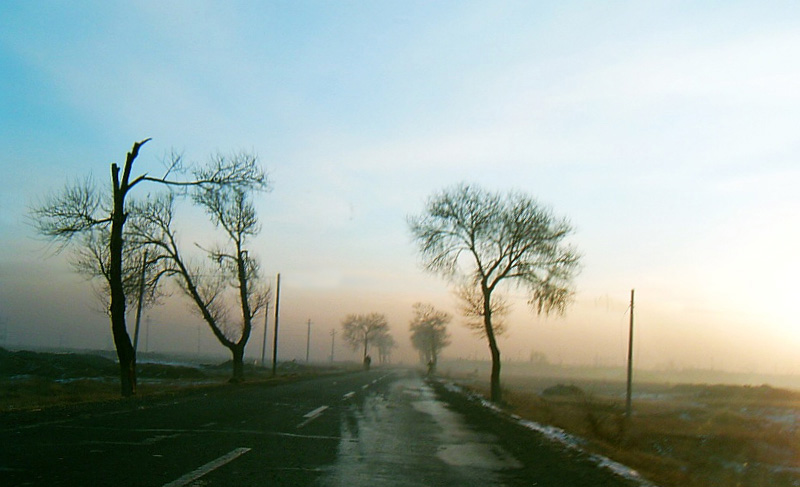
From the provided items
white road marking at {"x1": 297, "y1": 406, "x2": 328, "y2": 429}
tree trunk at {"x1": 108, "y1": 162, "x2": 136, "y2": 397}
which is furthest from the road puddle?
tree trunk at {"x1": 108, "y1": 162, "x2": 136, "y2": 397}

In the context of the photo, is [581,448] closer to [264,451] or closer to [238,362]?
[264,451]

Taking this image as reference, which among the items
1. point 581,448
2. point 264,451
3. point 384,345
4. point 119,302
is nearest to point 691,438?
point 581,448

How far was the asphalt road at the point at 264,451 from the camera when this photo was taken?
6609 millimetres

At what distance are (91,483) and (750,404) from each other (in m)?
60.5

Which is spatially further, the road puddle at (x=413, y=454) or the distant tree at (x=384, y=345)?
the distant tree at (x=384, y=345)

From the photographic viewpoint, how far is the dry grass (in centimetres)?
1115

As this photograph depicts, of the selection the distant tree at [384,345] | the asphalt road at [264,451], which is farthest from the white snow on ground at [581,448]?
the distant tree at [384,345]

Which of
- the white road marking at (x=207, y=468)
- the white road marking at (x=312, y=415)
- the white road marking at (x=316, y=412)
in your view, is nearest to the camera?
the white road marking at (x=207, y=468)

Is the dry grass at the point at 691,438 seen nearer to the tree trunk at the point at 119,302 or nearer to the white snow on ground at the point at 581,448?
the white snow on ground at the point at 581,448

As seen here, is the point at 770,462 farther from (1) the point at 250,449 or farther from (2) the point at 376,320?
(2) the point at 376,320

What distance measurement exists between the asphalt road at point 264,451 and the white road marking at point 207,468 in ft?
0.04

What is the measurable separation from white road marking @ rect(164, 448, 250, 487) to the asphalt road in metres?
0.01

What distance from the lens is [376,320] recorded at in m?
142

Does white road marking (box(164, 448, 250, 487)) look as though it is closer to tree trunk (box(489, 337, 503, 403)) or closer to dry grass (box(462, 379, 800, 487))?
dry grass (box(462, 379, 800, 487))
